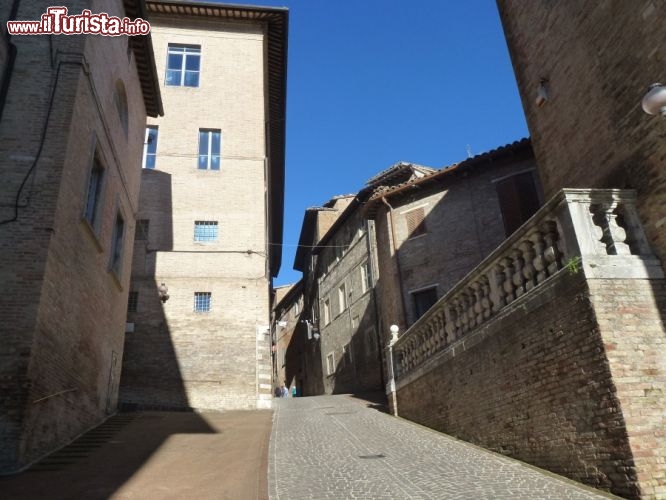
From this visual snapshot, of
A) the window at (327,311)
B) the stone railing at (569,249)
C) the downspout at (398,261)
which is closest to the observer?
the stone railing at (569,249)

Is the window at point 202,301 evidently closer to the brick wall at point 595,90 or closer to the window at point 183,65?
the window at point 183,65

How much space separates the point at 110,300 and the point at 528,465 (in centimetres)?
987

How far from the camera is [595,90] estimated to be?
313 inches

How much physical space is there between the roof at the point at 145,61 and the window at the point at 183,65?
19.2 feet

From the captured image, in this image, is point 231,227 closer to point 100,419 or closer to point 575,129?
point 100,419

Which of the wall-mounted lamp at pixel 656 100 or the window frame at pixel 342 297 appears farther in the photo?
the window frame at pixel 342 297

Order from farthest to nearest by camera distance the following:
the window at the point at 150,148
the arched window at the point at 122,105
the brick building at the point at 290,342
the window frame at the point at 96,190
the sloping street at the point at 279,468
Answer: the brick building at the point at 290,342 < the window at the point at 150,148 < the arched window at the point at 122,105 < the window frame at the point at 96,190 < the sloping street at the point at 279,468

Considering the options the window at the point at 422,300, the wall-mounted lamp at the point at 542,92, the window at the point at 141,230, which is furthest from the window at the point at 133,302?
the wall-mounted lamp at the point at 542,92

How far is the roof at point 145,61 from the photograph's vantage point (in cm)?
1390

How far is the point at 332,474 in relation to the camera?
714 cm

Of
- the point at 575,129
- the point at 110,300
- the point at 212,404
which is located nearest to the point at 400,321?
the point at 212,404

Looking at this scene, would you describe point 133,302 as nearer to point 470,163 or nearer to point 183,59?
point 183,59

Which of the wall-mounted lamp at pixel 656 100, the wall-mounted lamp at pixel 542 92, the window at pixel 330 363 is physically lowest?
the wall-mounted lamp at pixel 656 100

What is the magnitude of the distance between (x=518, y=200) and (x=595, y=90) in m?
9.51
